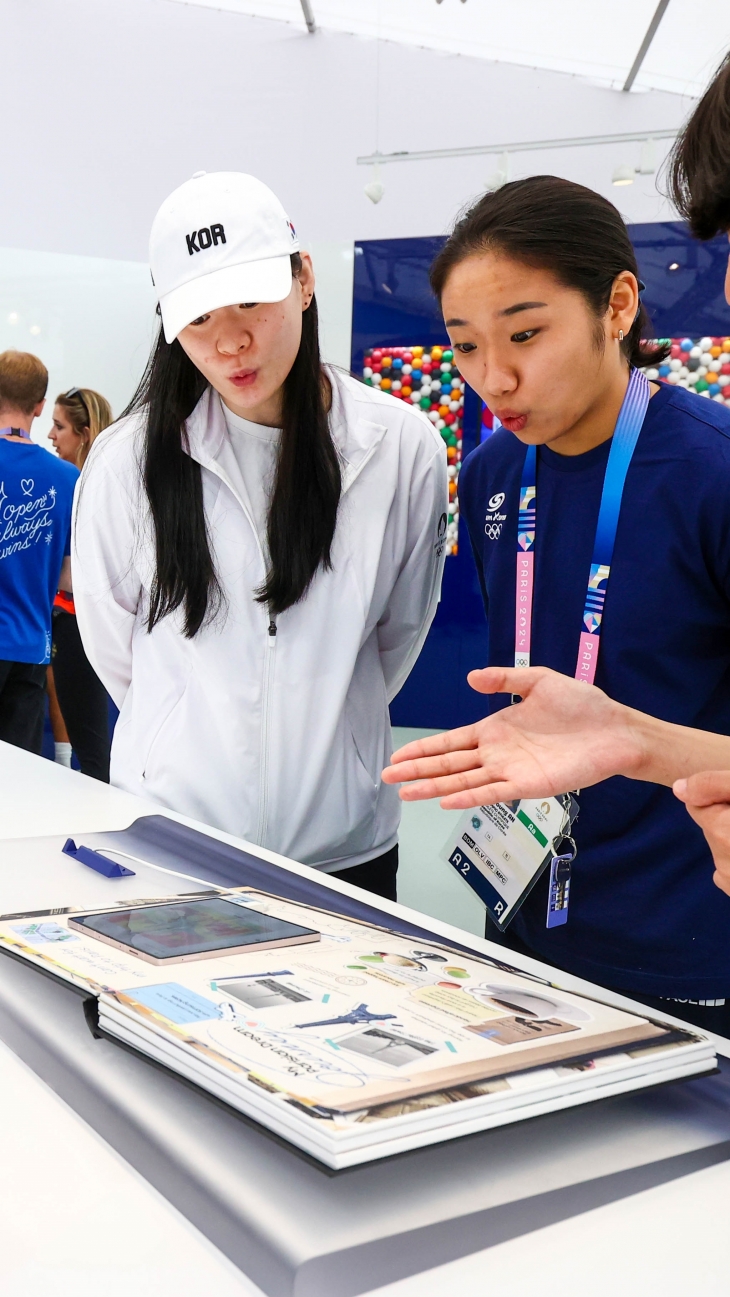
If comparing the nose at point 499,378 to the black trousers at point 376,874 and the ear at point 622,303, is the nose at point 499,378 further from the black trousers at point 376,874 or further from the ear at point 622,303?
the black trousers at point 376,874

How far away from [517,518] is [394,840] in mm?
521

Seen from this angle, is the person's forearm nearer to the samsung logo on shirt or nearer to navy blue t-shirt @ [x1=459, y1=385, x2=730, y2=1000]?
navy blue t-shirt @ [x1=459, y1=385, x2=730, y2=1000]

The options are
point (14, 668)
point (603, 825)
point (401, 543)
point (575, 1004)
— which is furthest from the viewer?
point (14, 668)

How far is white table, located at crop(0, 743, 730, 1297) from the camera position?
53cm

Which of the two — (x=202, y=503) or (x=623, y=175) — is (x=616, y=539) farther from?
(x=623, y=175)

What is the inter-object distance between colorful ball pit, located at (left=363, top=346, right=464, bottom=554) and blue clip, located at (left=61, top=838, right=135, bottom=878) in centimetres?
469

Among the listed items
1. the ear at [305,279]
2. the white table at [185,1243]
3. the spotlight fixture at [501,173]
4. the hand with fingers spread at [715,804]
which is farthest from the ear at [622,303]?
the spotlight fixture at [501,173]

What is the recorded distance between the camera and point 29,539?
354 centimetres

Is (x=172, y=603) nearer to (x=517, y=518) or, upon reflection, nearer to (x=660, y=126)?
(x=517, y=518)

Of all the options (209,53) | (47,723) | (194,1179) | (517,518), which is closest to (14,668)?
(47,723)

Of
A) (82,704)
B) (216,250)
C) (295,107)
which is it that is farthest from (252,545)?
(295,107)

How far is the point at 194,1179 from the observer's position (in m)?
0.59

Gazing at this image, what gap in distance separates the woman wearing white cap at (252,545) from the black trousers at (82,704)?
2569mm

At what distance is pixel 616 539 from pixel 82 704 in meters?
3.14
